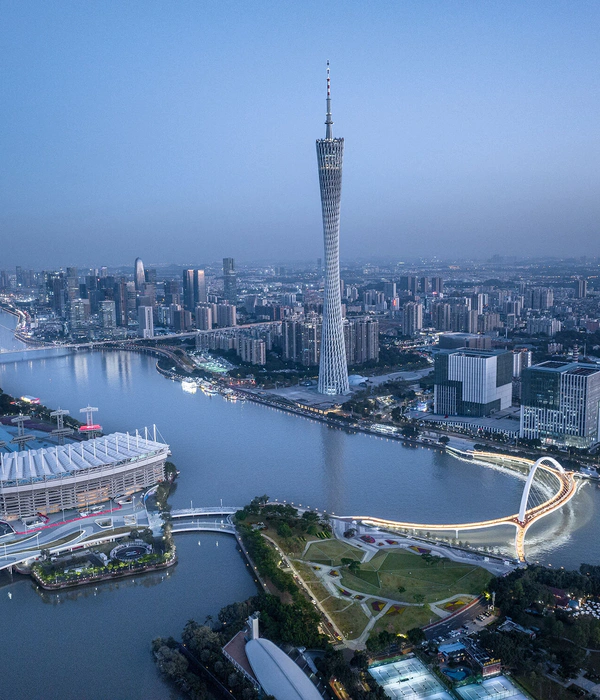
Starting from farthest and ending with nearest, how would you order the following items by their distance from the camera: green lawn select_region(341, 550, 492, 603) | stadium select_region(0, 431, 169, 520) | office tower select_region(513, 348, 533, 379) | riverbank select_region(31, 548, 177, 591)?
office tower select_region(513, 348, 533, 379) → stadium select_region(0, 431, 169, 520) → riverbank select_region(31, 548, 177, 591) → green lawn select_region(341, 550, 492, 603)

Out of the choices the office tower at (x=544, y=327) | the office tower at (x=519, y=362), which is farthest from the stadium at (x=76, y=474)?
the office tower at (x=544, y=327)

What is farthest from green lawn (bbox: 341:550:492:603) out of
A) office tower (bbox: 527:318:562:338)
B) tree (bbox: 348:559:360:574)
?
office tower (bbox: 527:318:562:338)

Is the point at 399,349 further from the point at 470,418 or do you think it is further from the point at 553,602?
the point at 553,602

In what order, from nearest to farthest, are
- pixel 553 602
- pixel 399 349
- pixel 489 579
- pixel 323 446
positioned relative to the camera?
pixel 553 602 < pixel 489 579 < pixel 323 446 < pixel 399 349

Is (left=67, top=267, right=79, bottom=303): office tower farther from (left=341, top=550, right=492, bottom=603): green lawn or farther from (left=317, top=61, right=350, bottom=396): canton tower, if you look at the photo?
(left=341, top=550, right=492, bottom=603): green lawn

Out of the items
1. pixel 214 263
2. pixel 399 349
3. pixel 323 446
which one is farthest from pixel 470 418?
pixel 214 263

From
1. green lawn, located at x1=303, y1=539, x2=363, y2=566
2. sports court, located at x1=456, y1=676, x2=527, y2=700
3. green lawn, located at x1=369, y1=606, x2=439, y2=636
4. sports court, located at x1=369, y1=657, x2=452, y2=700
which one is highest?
green lawn, located at x1=303, y1=539, x2=363, y2=566
